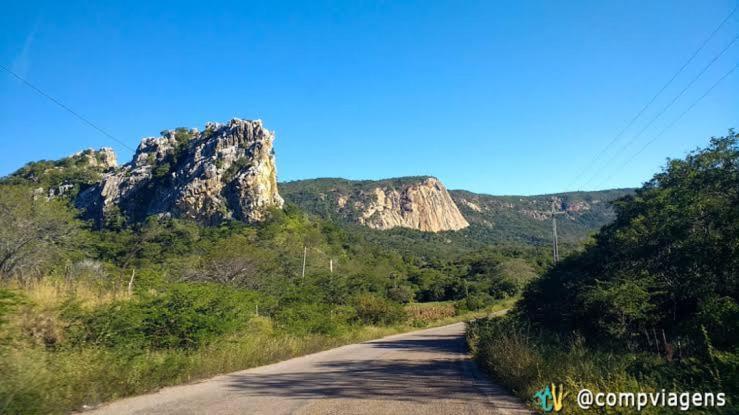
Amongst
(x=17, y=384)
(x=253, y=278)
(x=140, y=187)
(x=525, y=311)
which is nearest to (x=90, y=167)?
(x=140, y=187)

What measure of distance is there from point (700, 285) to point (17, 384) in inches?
662

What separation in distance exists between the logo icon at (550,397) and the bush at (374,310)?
2787cm

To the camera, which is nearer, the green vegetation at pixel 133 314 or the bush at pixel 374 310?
the green vegetation at pixel 133 314

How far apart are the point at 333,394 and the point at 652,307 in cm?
1248

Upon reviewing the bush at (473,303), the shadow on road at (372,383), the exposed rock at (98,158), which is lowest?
the bush at (473,303)

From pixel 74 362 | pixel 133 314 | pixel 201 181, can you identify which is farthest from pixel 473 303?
pixel 74 362

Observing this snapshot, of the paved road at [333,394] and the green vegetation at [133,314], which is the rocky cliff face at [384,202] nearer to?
the green vegetation at [133,314]

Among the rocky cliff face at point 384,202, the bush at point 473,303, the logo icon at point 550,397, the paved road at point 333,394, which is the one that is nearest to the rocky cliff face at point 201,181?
the bush at point 473,303

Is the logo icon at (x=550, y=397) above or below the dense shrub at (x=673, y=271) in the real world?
below

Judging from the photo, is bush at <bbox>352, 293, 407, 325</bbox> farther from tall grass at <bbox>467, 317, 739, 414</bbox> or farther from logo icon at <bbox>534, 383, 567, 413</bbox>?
logo icon at <bbox>534, 383, 567, 413</bbox>

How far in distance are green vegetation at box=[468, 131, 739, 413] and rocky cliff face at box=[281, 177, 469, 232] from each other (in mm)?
123877

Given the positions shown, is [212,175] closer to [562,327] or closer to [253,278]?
[253,278]

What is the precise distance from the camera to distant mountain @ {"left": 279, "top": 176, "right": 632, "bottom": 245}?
482 feet

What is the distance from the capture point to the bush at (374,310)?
36000 millimetres
